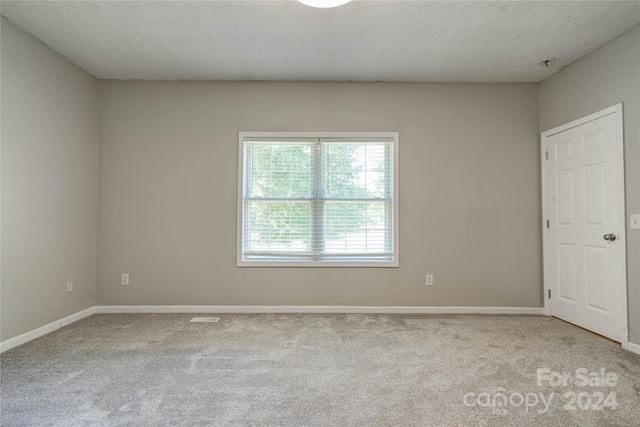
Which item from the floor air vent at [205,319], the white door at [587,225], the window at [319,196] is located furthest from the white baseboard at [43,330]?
the white door at [587,225]

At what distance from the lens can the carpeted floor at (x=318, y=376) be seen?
171 centimetres

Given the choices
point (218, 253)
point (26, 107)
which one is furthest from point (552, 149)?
point (26, 107)

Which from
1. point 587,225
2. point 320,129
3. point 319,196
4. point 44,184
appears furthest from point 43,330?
point 587,225

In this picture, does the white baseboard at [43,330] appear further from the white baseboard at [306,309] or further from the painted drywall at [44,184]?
the white baseboard at [306,309]

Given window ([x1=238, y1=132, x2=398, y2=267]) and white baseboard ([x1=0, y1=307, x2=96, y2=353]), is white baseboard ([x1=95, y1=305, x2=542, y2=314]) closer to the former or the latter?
white baseboard ([x1=0, y1=307, x2=96, y2=353])

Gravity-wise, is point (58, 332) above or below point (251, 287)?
below

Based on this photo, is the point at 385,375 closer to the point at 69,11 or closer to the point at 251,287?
the point at 251,287

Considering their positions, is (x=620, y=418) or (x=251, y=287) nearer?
(x=620, y=418)

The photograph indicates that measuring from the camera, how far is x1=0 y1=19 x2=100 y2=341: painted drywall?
264 cm

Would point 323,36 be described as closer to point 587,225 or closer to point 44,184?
point 44,184

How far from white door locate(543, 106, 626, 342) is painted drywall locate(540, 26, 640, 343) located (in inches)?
2.5

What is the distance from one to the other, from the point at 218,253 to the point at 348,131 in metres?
2.12

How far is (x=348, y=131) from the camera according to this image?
3744mm

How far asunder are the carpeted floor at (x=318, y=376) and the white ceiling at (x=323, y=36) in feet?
8.96
